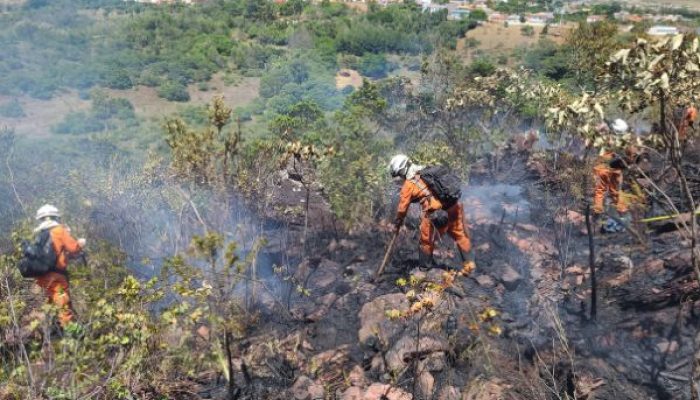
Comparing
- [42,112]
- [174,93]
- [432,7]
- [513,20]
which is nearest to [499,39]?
[513,20]

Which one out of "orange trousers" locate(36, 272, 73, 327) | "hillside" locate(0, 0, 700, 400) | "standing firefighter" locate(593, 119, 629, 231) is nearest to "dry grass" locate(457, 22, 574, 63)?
"hillside" locate(0, 0, 700, 400)

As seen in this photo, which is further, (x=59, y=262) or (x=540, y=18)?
(x=540, y=18)

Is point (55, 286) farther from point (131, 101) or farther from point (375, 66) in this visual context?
point (375, 66)

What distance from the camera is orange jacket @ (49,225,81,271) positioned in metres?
5.49

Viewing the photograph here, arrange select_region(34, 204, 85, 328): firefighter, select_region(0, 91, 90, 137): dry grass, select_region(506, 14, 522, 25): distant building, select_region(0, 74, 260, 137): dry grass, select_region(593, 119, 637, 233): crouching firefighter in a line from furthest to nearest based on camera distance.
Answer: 1. select_region(506, 14, 522, 25): distant building
2. select_region(0, 74, 260, 137): dry grass
3. select_region(0, 91, 90, 137): dry grass
4. select_region(593, 119, 637, 233): crouching firefighter
5. select_region(34, 204, 85, 328): firefighter

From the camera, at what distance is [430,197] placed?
19.7 feet

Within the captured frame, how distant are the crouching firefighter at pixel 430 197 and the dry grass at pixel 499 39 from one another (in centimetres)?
2620

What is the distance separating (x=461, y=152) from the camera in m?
9.91

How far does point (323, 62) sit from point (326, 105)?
7673 mm

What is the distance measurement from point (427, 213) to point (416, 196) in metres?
0.23

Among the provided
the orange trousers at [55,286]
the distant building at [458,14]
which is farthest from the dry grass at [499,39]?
the orange trousers at [55,286]

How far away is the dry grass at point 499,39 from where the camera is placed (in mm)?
32344

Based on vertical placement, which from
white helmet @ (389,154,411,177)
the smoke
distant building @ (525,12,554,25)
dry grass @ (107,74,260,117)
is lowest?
dry grass @ (107,74,260,117)

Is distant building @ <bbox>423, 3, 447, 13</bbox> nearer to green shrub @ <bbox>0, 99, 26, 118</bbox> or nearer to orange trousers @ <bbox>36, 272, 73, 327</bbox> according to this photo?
green shrub @ <bbox>0, 99, 26, 118</bbox>
